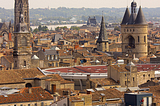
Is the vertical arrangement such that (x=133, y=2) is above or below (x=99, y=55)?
above

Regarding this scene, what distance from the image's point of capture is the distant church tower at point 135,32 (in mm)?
92562

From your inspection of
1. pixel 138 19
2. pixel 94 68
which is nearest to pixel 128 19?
pixel 138 19

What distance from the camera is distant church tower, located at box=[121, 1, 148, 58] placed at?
92562 millimetres

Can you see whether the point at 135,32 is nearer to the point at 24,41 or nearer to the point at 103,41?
the point at 103,41

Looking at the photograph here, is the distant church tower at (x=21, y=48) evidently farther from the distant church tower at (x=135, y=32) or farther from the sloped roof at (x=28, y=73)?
the distant church tower at (x=135, y=32)

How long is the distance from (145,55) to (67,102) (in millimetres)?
59875

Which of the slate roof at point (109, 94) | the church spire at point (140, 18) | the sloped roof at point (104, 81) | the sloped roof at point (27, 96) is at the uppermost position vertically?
the church spire at point (140, 18)

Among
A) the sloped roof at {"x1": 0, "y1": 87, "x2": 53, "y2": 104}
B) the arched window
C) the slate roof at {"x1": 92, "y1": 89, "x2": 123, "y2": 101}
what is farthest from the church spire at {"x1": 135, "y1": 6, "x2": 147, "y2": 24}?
the sloped roof at {"x1": 0, "y1": 87, "x2": 53, "y2": 104}

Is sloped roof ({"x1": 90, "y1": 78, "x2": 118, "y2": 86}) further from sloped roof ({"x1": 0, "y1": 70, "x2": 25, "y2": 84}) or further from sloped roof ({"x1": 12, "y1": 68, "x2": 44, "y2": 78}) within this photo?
sloped roof ({"x1": 0, "y1": 70, "x2": 25, "y2": 84})

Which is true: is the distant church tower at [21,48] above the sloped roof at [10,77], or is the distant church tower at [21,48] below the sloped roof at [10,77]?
above

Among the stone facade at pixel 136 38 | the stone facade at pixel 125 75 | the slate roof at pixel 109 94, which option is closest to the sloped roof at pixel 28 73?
the stone facade at pixel 125 75

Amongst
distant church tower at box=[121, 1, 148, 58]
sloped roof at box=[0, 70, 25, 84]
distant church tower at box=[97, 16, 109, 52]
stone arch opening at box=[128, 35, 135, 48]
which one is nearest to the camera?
sloped roof at box=[0, 70, 25, 84]

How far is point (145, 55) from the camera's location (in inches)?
3661

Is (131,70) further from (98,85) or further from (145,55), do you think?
(145,55)
